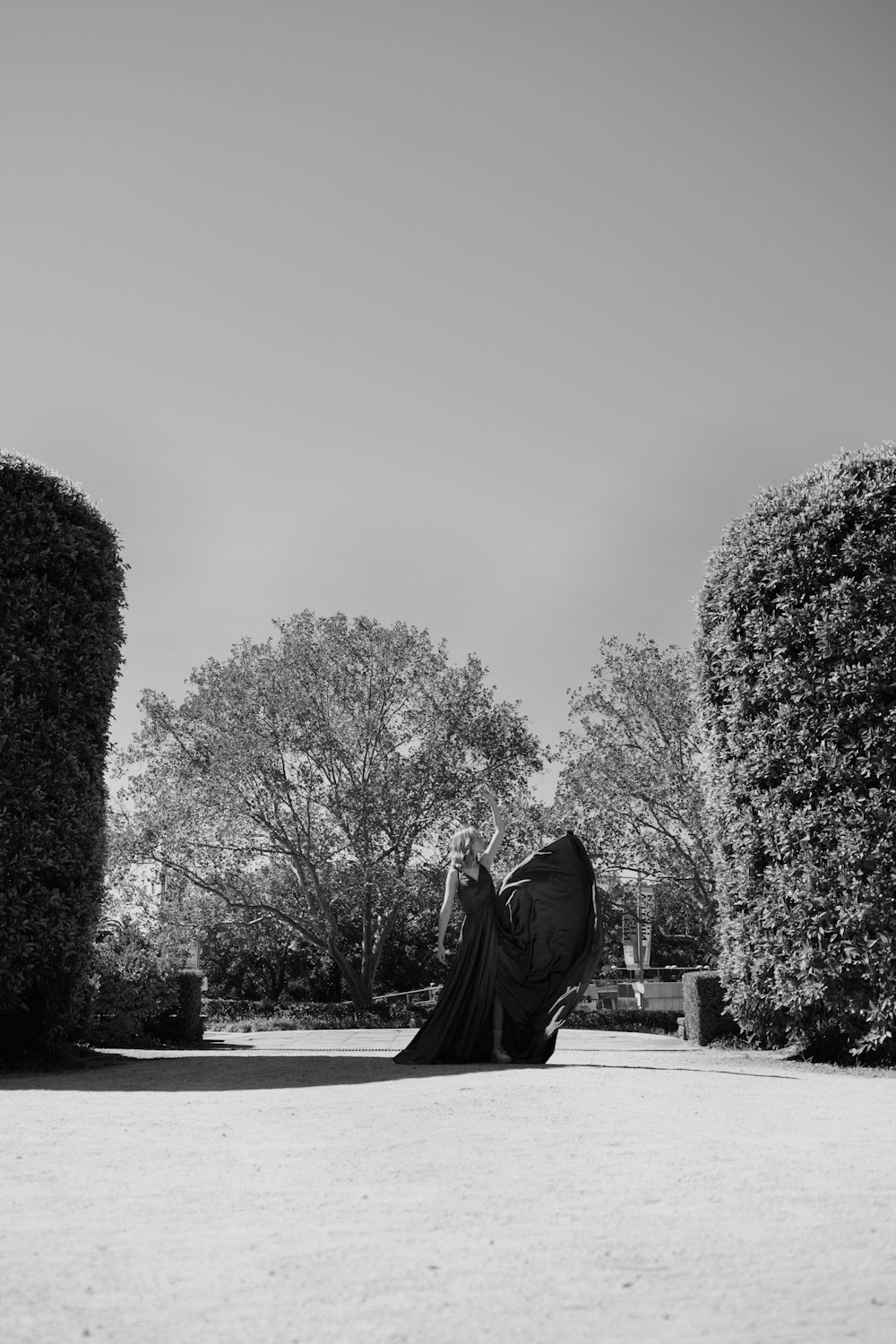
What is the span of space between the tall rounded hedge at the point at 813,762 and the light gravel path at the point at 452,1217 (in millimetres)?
2707

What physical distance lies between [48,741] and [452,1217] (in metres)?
9.24

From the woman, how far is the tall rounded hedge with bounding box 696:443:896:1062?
10.4 ft

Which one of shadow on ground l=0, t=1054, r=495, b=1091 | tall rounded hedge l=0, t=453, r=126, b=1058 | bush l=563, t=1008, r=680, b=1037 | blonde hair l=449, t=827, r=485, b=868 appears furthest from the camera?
bush l=563, t=1008, r=680, b=1037

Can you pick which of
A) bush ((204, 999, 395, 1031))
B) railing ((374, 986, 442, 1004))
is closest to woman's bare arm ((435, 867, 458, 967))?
bush ((204, 999, 395, 1031))

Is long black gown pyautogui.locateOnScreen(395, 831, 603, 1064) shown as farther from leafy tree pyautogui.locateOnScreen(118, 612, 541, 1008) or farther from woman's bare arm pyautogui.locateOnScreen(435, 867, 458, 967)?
leafy tree pyautogui.locateOnScreen(118, 612, 541, 1008)

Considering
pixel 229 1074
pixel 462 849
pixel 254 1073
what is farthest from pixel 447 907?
pixel 229 1074

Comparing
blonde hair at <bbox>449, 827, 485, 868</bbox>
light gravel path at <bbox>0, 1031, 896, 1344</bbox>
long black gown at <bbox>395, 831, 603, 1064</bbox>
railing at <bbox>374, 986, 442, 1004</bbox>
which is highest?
blonde hair at <bbox>449, 827, 485, 868</bbox>

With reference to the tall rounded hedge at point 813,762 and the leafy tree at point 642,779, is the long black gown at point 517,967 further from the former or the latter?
the leafy tree at point 642,779

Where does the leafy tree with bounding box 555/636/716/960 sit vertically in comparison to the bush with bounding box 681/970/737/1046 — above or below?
above

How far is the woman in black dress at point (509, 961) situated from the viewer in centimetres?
1012

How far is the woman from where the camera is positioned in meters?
10.1

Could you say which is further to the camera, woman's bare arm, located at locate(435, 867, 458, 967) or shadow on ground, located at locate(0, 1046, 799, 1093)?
woman's bare arm, located at locate(435, 867, 458, 967)

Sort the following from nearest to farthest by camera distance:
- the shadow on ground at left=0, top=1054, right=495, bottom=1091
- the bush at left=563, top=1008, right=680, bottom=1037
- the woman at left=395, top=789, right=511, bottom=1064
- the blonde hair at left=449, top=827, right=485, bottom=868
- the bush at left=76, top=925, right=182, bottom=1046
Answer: the shadow on ground at left=0, top=1054, right=495, bottom=1091 < the woman at left=395, top=789, right=511, bottom=1064 < the blonde hair at left=449, top=827, right=485, bottom=868 < the bush at left=76, top=925, right=182, bottom=1046 < the bush at left=563, top=1008, right=680, bottom=1037

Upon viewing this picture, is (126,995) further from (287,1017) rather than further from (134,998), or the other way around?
(287,1017)
